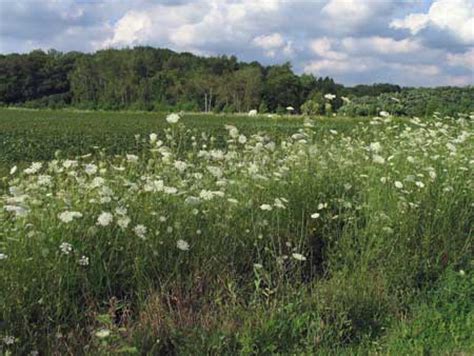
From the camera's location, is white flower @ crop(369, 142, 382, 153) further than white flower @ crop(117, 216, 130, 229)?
Yes

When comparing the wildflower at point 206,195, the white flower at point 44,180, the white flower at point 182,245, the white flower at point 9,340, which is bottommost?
the white flower at point 9,340

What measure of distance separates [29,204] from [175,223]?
3.42 feet

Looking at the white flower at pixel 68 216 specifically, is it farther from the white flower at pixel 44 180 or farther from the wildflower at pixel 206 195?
the wildflower at pixel 206 195

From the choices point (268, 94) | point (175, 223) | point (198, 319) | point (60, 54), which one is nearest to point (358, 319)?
point (198, 319)

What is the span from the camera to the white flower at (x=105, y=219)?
403 cm

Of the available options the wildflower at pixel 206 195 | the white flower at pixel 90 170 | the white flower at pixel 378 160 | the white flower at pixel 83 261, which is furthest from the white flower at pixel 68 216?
the white flower at pixel 378 160

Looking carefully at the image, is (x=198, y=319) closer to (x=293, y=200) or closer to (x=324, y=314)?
(x=324, y=314)

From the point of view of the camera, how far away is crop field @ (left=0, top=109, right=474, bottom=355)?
151 inches

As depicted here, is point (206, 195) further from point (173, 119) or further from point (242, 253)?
point (173, 119)

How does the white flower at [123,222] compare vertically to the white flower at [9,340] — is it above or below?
above

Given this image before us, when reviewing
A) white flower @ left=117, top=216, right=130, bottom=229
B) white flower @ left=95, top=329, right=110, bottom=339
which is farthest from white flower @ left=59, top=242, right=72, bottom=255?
white flower @ left=95, top=329, right=110, bottom=339

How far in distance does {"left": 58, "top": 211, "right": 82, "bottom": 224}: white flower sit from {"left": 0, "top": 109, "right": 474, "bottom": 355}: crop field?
0.02 m

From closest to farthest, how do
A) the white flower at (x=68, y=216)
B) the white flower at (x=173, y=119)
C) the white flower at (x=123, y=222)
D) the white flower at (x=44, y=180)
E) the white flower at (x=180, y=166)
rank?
the white flower at (x=68, y=216) → the white flower at (x=123, y=222) → the white flower at (x=44, y=180) → the white flower at (x=180, y=166) → the white flower at (x=173, y=119)

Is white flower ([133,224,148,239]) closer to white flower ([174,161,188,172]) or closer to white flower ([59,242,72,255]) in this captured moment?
white flower ([59,242,72,255])
